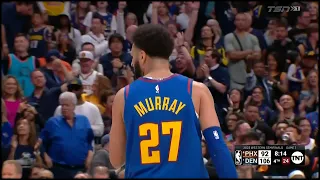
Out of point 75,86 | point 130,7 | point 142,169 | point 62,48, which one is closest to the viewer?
point 142,169

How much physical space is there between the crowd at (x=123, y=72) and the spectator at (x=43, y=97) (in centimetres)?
1

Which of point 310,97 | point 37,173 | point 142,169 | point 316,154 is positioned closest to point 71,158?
point 37,173

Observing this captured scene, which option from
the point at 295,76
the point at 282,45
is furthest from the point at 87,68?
the point at 282,45

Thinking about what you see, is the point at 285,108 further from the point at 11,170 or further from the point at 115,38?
the point at 11,170

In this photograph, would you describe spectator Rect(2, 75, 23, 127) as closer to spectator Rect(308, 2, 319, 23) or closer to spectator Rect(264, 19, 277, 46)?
spectator Rect(264, 19, 277, 46)

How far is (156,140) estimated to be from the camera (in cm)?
405

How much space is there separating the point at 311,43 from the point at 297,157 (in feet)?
15.4

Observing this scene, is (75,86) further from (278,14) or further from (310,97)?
(278,14)

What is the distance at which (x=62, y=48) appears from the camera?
12242 mm

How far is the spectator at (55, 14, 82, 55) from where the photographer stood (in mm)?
12172

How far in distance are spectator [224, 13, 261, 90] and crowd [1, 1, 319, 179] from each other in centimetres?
2

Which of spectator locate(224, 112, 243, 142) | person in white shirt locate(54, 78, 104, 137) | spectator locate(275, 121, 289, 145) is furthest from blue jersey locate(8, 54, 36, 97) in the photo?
spectator locate(275, 121, 289, 145)

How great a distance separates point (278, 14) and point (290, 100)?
302 centimetres

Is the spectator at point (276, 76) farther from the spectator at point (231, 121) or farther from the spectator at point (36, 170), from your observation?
the spectator at point (36, 170)
